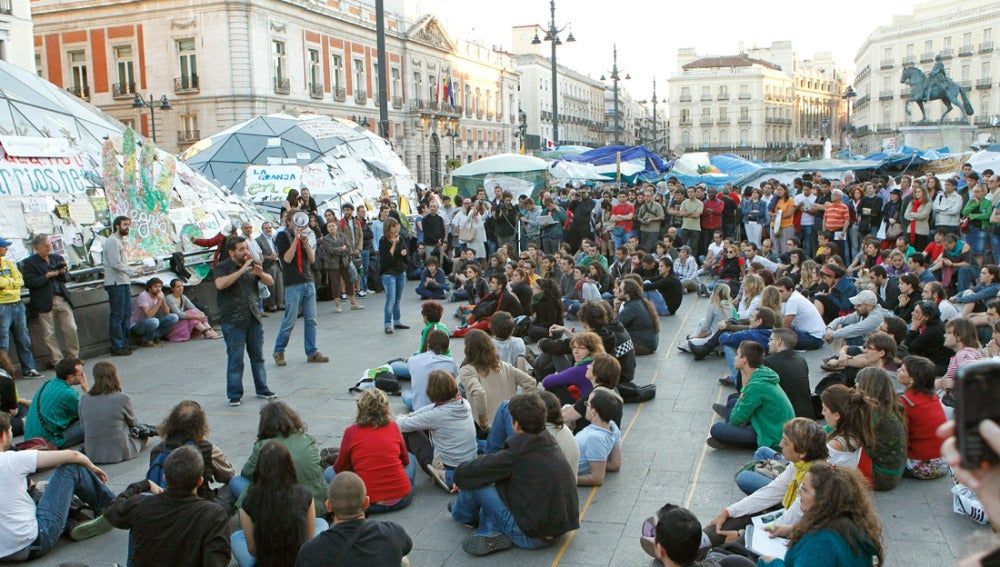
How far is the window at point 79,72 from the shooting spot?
139ft

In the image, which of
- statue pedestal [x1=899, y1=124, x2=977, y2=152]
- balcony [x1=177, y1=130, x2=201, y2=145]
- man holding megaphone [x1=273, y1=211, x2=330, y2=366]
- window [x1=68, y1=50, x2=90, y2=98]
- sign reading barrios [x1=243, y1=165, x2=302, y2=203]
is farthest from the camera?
window [x1=68, y1=50, x2=90, y2=98]

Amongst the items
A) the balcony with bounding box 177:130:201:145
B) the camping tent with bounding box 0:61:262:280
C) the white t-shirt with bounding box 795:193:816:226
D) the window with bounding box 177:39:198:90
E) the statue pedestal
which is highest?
the window with bounding box 177:39:198:90

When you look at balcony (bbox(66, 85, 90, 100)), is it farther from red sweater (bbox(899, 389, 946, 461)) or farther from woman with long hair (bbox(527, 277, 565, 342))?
red sweater (bbox(899, 389, 946, 461))

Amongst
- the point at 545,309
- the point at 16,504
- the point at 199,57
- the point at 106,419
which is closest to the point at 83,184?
the point at 106,419

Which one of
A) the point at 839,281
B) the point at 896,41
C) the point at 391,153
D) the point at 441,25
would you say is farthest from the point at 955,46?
the point at 839,281

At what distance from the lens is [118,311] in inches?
438

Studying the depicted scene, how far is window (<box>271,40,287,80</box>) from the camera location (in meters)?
42.8

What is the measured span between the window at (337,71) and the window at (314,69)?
148cm

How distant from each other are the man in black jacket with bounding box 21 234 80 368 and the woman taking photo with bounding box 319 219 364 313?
13.9 ft

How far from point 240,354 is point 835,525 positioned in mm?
6042

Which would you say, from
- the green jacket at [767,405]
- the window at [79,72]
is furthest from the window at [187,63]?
the green jacket at [767,405]

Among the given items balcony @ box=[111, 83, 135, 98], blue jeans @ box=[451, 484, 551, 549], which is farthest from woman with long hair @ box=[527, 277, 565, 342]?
balcony @ box=[111, 83, 135, 98]

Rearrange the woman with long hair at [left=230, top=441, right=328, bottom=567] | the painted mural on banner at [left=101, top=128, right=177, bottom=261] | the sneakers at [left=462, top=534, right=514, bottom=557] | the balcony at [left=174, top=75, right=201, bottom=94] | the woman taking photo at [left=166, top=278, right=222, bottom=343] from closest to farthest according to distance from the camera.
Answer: the woman with long hair at [left=230, top=441, right=328, bottom=567], the sneakers at [left=462, top=534, right=514, bottom=557], the woman taking photo at [left=166, top=278, right=222, bottom=343], the painted mural on banner at [left=101, top=128, right=177, bottom=261], the balcony at [left=174, top=75, right=201, bottom=94]

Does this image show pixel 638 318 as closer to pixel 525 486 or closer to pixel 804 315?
pixel 804 315
